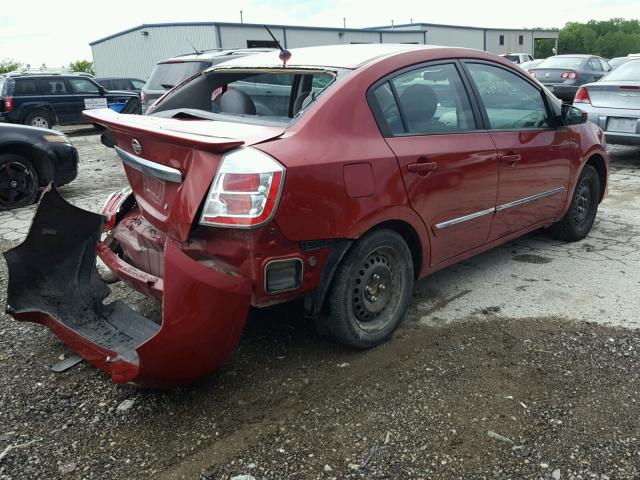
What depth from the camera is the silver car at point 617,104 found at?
8.33m

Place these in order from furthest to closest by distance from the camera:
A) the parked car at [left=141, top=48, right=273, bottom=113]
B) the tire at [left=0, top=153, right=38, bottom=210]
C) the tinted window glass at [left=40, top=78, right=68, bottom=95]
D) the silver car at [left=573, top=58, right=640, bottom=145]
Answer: the tinted window glass at [left=40, top=78, right=68, bottom=95] < the parked car at [left=141, top=48, right=273, bottom=113] < the silver car at [left=573, top=58, right=640, bottom=145] < the tire at [left=0, top=153, right=38, bottom=210]

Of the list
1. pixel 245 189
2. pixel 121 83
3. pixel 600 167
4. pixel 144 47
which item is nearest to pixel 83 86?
pixel 121 83

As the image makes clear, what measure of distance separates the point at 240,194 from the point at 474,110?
1935 mm

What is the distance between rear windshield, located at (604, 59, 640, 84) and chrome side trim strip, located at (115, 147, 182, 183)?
797 centimetres

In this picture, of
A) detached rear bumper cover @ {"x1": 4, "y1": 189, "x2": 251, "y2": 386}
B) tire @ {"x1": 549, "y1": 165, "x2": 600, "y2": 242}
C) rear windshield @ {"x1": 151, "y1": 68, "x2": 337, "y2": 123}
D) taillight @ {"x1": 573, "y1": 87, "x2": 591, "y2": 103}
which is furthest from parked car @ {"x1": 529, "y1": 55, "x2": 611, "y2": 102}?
detached rear bumper cover @ {"x1": 4, "y1": 189, "x2": 251, "y2": 386}

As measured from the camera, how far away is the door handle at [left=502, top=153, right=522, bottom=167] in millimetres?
3926

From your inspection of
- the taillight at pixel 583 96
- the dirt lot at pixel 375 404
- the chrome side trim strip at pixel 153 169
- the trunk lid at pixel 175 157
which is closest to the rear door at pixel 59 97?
the taillight at pixel 583 96

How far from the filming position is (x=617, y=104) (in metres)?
8.54

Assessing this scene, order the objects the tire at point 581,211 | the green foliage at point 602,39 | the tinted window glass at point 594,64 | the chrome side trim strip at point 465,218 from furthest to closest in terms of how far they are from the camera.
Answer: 1. the green foliage at point 602,39
2. the tinted window glass at point 594,64
3. the tire at point 581,211
4. the chrome side trim strip at point 465,218

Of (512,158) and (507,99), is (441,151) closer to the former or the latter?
(512,158)

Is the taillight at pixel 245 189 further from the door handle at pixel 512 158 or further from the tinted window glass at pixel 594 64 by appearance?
the tinted window glass at pixel 594 64

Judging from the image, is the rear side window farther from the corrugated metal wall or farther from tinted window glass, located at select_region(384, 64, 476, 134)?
the corrugated metal wall

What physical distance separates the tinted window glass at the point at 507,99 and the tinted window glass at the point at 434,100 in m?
0.22

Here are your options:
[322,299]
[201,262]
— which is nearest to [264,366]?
[322,299]
